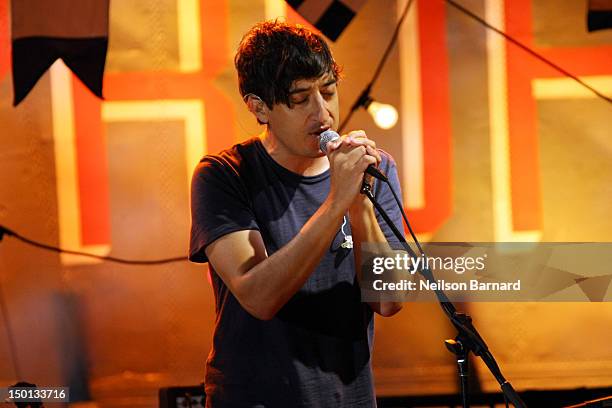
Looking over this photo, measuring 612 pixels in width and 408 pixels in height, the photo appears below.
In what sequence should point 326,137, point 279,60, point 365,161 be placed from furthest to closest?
point 279,60
point 326,137
point 365,161

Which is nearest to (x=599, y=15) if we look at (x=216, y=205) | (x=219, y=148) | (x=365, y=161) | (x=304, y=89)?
(x=219, y=148)

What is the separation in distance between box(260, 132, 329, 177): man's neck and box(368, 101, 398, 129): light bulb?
1069 millimetres

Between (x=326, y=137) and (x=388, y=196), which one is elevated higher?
(x=326, y=137)

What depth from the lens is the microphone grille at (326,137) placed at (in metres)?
1.52

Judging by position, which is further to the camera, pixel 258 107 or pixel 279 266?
pixel 258 107

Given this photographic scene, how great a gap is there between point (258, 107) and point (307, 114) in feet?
0.47

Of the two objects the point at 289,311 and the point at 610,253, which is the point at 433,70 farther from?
the point at 289,311

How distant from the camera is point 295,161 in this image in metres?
1.67

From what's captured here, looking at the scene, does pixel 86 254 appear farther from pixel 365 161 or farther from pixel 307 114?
pixel 365 161

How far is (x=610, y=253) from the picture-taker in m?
2.80

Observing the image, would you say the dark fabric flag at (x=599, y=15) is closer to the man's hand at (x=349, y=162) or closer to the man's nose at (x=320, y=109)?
the man's nose at (x=320, y=109)

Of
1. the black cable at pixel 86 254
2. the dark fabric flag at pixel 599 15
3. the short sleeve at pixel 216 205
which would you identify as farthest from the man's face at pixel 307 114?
the dark fabric flag at pixel 599 15

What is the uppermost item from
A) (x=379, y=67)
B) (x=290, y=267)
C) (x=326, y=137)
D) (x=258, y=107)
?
(x=379, y=67)

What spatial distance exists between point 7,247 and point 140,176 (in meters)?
0.56
